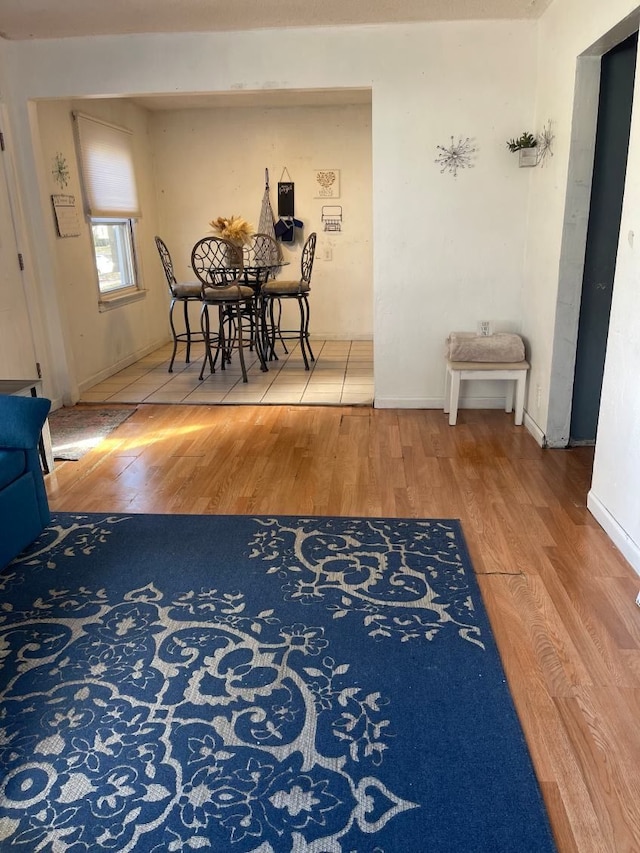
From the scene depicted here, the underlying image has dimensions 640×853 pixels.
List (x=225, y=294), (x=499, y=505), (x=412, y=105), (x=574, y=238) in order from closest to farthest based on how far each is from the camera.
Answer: (x=499, y=505)
(x=574, y=238)
(x=412, y=105)
(x=225, y=294)

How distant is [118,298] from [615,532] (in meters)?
4.80

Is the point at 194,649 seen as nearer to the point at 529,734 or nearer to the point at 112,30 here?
the point at 529,734

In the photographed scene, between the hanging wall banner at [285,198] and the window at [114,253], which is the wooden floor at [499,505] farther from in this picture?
the hanging wall banner at [285,198]

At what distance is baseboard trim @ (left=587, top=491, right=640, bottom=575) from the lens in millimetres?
2389

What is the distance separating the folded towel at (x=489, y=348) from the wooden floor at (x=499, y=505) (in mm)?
447

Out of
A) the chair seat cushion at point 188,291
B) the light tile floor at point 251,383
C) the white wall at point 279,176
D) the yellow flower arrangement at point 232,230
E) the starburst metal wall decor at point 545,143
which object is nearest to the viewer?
the starburst metal wall decor at point 545,143

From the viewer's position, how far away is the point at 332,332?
283 inches

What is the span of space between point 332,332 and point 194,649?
550cm

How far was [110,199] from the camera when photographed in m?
5.69

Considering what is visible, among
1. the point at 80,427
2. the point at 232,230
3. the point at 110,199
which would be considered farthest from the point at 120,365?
the point at 80,427

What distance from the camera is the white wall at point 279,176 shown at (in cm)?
661

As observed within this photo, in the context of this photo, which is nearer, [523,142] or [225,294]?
[523,142]

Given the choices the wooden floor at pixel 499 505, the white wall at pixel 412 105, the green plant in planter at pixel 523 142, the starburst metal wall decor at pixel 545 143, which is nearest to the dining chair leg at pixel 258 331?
the wooden floor at pixel 499 505

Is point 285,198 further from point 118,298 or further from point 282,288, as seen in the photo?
point 118,298
